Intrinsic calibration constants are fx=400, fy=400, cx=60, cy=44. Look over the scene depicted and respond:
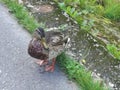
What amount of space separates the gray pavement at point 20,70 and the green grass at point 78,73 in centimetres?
8

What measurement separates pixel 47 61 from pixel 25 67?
273 mm

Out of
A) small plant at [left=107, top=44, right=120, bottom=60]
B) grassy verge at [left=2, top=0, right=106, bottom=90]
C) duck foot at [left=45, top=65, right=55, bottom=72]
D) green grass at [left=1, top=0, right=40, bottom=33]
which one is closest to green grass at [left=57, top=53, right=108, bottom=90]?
grassy verge at [left=2, top=0, right=106, bottom=90]

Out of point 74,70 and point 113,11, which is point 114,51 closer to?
point 74,70

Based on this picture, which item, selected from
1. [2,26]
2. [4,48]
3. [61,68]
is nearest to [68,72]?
[61,68]

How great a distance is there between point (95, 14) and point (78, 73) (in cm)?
211

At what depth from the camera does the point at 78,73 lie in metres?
4.54

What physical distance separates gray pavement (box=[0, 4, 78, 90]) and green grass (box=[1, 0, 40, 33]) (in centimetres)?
9

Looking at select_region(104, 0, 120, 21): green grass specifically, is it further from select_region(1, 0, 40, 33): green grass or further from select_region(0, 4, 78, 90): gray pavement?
select_region(0, 4, 78, 90): gray pavement

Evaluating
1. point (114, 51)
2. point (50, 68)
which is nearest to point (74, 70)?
point (50, 68)

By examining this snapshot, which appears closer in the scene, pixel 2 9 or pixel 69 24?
pixel 69 24

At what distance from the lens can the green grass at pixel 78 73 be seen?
4355 millimetres

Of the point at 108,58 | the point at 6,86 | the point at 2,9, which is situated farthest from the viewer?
the point at 2,9

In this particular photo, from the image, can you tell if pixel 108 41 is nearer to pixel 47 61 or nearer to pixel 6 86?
pixel 47 61

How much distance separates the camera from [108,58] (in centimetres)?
479
